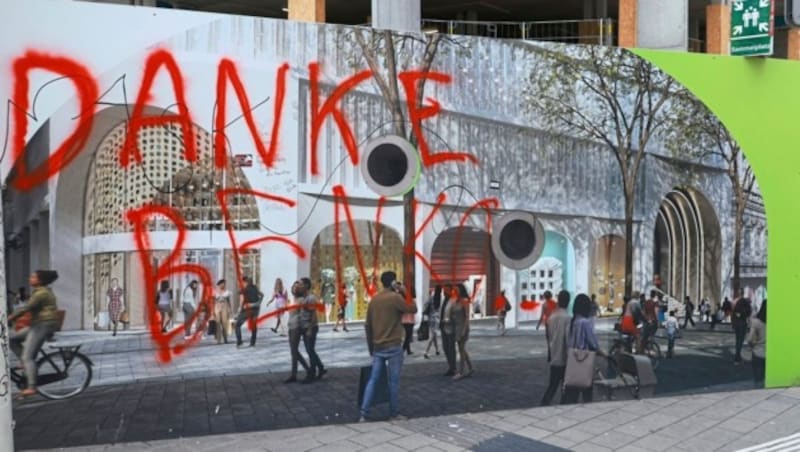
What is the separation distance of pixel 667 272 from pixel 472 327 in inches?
92.0

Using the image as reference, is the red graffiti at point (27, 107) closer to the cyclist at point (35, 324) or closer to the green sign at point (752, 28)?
the cyclist at point (35, 324)

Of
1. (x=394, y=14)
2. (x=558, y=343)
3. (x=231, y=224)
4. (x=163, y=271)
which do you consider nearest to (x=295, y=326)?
(x=231, y=224)

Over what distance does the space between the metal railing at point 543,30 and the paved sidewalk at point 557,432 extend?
11598 millimetres

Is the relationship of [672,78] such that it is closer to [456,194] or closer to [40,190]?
[456,194]

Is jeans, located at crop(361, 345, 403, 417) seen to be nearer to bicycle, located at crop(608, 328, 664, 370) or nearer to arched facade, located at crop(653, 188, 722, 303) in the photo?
bicycle, located at crop(608, 328, 664, 370)

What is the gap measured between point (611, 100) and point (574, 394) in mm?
2841

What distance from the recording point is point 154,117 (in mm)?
5039

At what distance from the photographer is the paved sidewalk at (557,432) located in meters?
5.19

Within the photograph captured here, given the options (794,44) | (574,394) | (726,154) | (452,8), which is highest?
(452,8)

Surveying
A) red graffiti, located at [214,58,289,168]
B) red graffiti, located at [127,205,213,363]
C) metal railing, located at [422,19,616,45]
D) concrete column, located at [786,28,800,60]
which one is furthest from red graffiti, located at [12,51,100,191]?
concrete column, located at [786,28,800,60]

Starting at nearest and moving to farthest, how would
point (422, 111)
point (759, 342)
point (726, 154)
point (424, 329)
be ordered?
1. point (422, 111)
2. point (424, 329)
3. point (726, 154)
4. point (759, 342)

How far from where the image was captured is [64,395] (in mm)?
4934

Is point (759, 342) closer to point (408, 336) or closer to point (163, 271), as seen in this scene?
point (408, 336)

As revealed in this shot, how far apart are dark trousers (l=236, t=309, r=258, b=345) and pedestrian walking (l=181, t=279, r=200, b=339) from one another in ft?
1.05
